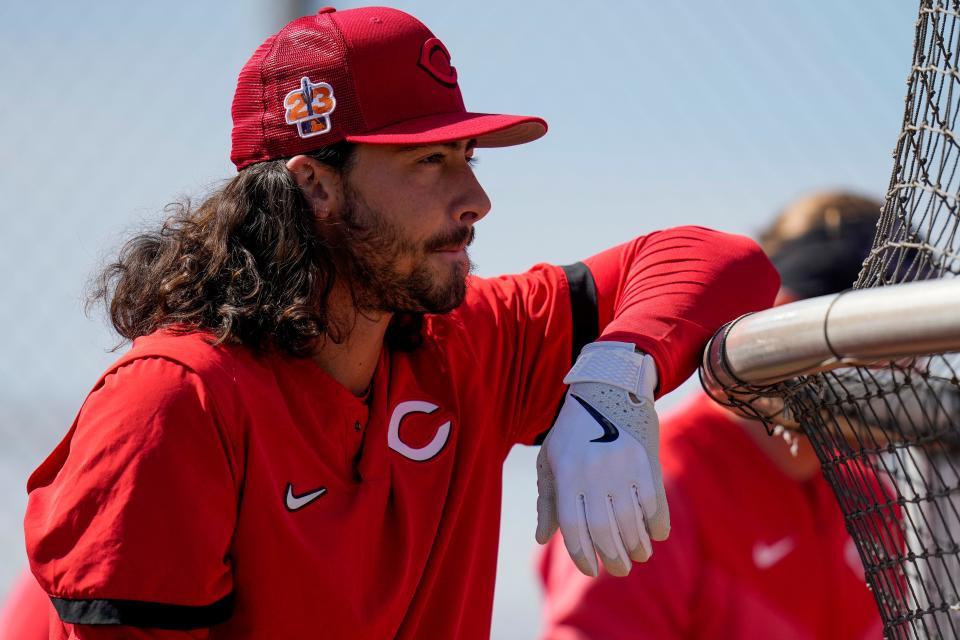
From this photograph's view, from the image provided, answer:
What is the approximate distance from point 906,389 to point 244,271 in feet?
3.38

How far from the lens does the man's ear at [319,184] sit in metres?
2.06

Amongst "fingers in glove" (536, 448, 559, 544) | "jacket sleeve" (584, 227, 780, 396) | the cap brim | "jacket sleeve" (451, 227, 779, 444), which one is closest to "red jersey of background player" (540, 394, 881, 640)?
"jacket sleeve" (451, 227, 779, 444)

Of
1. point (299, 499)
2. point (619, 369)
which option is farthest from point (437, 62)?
point (299, 499)

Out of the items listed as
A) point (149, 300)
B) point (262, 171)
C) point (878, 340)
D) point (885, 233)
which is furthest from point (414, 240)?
point (878, 340)

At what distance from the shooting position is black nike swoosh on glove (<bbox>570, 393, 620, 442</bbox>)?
1.77m

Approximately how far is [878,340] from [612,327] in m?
0.75

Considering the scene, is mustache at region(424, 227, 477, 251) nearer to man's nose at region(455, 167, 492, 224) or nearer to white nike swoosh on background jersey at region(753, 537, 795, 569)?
man's nose at region(455, 167, 492, 224)

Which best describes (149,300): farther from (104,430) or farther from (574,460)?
(574,460)

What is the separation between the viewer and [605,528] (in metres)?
1.72

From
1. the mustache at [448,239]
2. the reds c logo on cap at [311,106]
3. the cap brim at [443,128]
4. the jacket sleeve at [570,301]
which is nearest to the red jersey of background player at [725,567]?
the jacket sleeve at [570,301]

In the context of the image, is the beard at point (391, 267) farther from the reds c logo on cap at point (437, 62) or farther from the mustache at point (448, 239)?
the reds c logo on cap at point (437, 62)

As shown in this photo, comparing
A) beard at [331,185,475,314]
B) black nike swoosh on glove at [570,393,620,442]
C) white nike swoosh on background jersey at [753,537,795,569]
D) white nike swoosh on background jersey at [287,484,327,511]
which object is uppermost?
beard at [331,185,475,314]

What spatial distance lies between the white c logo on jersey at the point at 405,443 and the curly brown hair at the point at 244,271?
129 mm

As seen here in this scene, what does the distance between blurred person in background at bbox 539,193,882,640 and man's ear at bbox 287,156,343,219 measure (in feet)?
3.34
